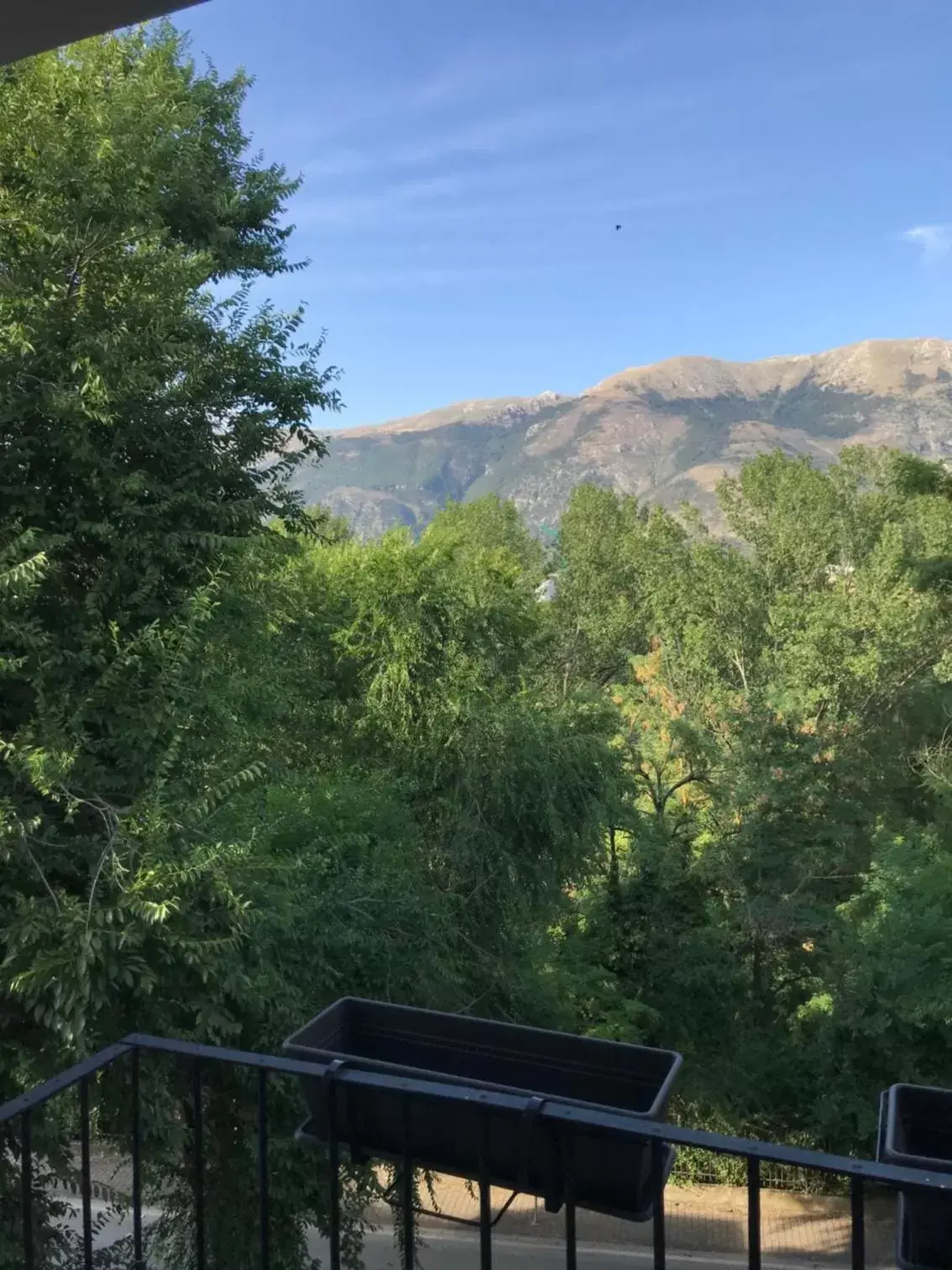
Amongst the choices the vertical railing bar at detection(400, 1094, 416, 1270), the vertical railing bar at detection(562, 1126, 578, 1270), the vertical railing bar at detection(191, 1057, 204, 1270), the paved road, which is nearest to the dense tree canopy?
the paved road

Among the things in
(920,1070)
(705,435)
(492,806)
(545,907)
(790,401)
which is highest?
(790,401)

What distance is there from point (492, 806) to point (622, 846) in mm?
3563

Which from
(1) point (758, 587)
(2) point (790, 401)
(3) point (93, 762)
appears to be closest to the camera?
(3) point (93, 762)

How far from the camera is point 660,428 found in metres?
143

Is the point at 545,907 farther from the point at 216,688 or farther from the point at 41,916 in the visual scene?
the point at 41,916

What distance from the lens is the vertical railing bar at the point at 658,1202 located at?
1.34 meters

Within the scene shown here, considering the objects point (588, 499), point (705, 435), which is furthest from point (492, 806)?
point (705, 435)

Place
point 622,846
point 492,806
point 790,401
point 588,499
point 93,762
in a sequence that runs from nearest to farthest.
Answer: point 93,762 → point 492,806 → point 622,846 → point 588,499 → point 790,401

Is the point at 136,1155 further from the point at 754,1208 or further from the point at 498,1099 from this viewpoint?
the point at 754,1208

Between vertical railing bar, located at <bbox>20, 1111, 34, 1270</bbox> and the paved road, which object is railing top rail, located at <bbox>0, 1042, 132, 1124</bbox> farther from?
the paved road

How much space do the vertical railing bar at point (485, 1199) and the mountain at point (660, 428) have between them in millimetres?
90370

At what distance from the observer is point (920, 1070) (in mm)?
10602

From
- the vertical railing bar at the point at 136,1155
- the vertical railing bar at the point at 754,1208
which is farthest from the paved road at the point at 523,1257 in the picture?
the vertical railing bar at the point at 754,1208

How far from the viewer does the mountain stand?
118625mm
